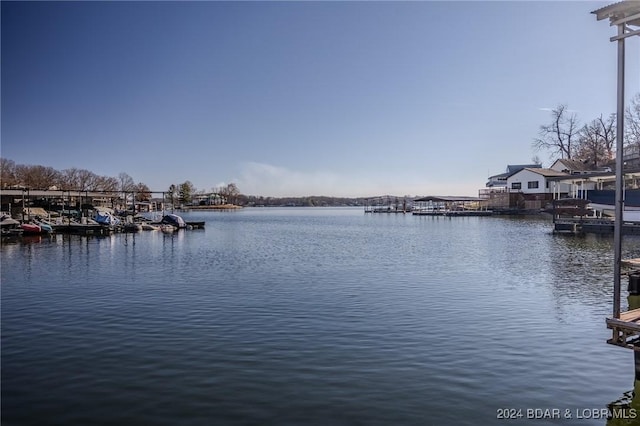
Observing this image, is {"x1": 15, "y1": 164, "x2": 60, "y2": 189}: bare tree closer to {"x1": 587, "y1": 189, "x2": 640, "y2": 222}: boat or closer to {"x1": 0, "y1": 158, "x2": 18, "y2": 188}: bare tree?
{"x1": 0, "y1": 158, "x2": 18, "y2": 188}: bare tree

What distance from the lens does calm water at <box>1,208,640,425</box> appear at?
730 centimetres

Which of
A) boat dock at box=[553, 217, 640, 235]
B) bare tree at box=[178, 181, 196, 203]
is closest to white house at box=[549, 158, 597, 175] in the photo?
boat dock at box=[553, 217, 640, 235]

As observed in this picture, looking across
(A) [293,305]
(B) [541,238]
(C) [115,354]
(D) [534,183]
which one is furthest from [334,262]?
(D) [534,183]

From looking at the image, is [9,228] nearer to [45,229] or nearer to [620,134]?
[45,229]

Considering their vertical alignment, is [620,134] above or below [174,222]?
above

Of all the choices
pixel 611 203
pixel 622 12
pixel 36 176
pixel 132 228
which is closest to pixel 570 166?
pixel 611 203

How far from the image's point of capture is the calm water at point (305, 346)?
7.30 m

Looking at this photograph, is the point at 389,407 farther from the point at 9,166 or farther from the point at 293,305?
the point at 9,166

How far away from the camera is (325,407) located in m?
7.20

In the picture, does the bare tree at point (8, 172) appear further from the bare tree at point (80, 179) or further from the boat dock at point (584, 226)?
the boat dock at point (584, 226)

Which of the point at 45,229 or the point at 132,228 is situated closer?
the point at 45,229

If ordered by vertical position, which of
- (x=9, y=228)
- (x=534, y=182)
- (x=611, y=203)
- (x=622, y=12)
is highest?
(x=534, y=182)

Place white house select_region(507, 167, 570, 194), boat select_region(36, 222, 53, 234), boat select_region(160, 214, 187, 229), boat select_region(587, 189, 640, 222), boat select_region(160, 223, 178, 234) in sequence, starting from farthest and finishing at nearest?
white house select_region(507, 167, 570, 194) → boat select_region(160, 214, 187, 229) → boat select_region(160, 223, 178, 234) → boat select_region(36, 222, 53, 234) → boat select_region(587, 189, 640, 222)

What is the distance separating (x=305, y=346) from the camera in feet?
33.9
